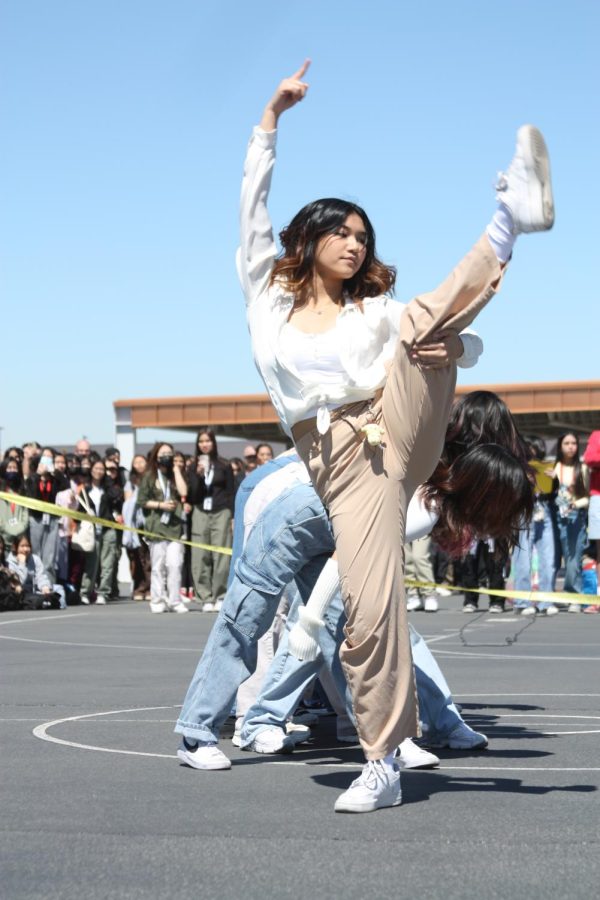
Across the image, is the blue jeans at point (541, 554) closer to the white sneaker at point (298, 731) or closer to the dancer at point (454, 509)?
the white sneaker at point (298, 731)

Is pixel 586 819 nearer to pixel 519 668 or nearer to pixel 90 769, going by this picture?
pixel 90 769

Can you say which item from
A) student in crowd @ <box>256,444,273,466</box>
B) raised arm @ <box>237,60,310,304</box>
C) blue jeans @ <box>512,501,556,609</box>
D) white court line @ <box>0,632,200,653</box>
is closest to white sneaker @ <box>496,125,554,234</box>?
raised arm @ <box>237,60,310,304</box>

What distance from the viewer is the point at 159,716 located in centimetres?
753

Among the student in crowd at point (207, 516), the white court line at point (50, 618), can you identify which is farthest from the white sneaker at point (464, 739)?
the student in crowd at point (207, 516)

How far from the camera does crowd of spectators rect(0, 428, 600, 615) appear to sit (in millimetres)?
17984

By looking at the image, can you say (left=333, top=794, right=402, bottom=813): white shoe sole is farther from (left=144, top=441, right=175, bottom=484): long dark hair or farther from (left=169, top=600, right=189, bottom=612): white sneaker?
(left=144, top=441, right=175, bottom=484): long dark hair

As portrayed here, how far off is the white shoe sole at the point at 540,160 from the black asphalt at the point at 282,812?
5.69 feet

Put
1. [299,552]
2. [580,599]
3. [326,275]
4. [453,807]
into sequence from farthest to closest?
[580,599], [299,552], [326,275], [453,807]

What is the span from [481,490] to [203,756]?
1.42m

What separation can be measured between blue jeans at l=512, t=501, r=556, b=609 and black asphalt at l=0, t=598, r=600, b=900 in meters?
8.62

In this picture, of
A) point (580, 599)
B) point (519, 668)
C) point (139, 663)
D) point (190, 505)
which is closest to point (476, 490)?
point (580, 599)

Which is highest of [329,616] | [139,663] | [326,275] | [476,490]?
[326,275]

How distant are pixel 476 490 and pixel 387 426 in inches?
39.1

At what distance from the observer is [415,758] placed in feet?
18.8
